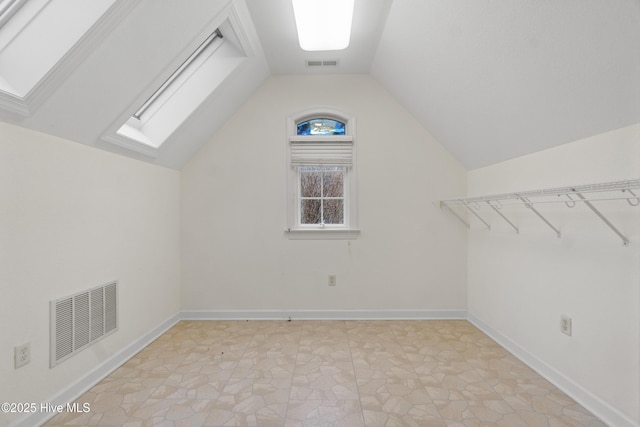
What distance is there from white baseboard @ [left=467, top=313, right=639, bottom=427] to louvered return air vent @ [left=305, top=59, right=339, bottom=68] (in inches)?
116

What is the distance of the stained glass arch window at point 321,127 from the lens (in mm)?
3369

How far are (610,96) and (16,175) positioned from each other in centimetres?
298

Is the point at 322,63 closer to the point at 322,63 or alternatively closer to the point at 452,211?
the point at 322,63

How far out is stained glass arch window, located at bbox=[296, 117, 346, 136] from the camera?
11.1ft

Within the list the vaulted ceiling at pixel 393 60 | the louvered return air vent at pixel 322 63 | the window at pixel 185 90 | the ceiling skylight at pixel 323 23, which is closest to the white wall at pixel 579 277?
the vaulted ceiling at pixel 393 60

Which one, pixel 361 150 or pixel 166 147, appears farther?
pixel 361 150

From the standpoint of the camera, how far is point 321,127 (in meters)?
3.38

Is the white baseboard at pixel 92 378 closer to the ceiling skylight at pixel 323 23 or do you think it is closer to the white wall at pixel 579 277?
the ceiling skylight at pixel 323 23

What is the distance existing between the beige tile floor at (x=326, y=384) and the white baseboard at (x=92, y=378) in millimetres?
46

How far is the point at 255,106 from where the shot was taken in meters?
3.25

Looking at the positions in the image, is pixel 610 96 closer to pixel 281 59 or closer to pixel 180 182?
pixel 281 59

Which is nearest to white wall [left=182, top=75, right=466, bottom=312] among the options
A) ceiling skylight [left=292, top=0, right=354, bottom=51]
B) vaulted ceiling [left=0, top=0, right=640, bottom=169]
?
vaulted ceiling [left=0, top=0, right=640, bottom=169]

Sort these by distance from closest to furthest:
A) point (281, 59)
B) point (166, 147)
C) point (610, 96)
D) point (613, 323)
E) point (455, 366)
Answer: point (610, 96) < point (613, 323) < point (455, 366) < point (166, 147) < point (281, 59)

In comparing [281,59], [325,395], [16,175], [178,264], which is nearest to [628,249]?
[325,395]
